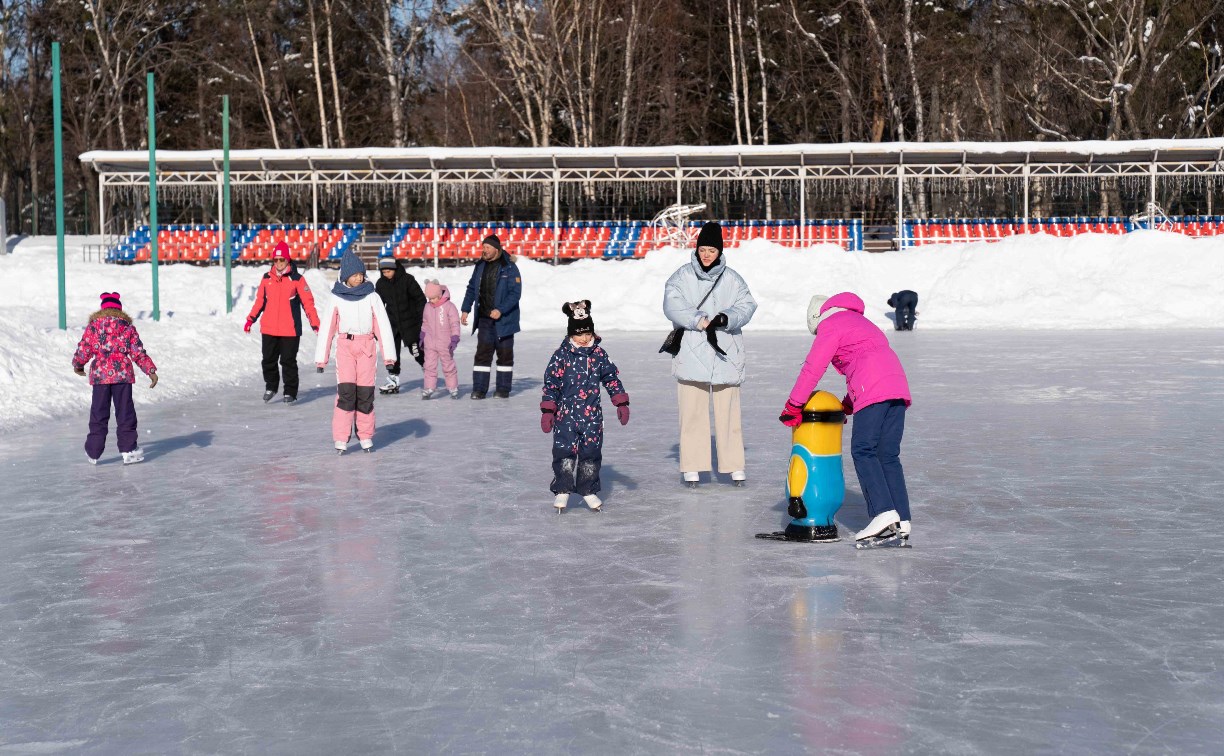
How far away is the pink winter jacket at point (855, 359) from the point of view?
643 cm

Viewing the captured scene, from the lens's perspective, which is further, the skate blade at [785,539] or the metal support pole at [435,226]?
the metal support pole at [435,226]

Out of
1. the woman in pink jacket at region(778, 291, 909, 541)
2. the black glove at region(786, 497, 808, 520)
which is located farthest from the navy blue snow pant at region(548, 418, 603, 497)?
the woman in pink jacket at region(778, 291, 909, 541)

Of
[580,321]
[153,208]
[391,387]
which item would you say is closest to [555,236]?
[153,208]

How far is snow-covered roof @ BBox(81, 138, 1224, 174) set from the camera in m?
36.2

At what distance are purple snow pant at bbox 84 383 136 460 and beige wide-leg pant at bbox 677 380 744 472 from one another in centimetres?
374

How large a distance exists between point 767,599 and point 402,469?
4.19 m

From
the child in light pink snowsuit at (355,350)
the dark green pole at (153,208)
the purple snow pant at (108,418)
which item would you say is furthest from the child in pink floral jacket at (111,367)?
the dark green pole at (153,208)

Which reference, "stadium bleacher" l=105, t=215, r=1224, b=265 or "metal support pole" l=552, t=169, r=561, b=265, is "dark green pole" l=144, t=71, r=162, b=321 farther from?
"metal support pole" l=552, t=169, r=561, b=265

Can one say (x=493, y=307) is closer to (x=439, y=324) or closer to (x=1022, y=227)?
(x=439, y=324)

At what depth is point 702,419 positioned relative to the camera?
27.5ft

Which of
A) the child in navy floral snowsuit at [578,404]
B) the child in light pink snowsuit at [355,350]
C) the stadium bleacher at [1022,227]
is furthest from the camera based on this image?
the stadium bleacher at [1022,227]

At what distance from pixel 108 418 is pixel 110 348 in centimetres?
49

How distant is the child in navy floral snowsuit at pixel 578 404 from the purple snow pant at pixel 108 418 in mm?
3404

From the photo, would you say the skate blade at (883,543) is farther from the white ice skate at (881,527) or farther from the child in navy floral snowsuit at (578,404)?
the child in navy floral snowsuit at (578,404)
